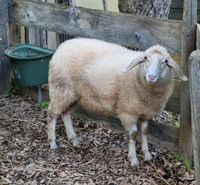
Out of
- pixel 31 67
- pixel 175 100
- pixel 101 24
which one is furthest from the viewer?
pixel 31 67

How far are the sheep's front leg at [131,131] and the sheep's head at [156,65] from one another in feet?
1.71

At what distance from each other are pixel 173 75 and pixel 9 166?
1.80 m

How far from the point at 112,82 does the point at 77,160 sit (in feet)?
2.90

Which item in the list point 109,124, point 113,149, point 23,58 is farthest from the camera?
point 23,58

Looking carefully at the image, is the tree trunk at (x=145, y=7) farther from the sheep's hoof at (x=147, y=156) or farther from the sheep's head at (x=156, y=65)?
the sheep's hoof at (x=147, y=156)

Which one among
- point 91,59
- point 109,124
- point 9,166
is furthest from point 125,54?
point 9,166

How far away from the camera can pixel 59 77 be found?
5.00 m

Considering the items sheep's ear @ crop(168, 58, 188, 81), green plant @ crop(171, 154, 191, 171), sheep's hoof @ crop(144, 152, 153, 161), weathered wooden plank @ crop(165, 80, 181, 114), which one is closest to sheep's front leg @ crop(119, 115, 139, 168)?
sheep's hoof @ crop(144, 152, 153, 161)

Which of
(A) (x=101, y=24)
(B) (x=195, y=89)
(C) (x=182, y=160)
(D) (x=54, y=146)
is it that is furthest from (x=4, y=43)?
(B) (x=195, y=89)

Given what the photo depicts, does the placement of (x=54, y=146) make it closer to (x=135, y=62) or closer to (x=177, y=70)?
(x=135, y=62)

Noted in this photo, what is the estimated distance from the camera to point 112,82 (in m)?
4.60

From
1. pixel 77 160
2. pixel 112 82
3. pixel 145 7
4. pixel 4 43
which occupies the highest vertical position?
pixel 145 7

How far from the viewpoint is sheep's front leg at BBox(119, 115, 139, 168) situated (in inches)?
180

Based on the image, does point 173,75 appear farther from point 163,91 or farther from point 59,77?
point 59,77
